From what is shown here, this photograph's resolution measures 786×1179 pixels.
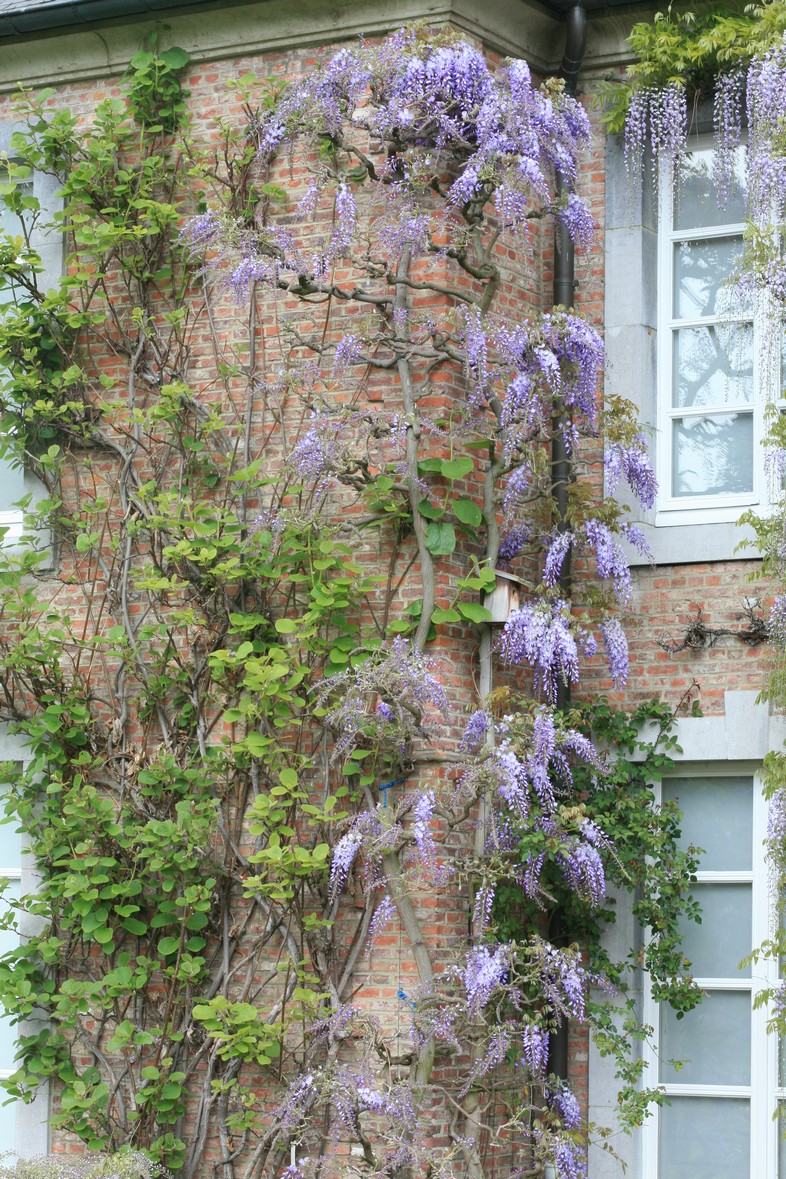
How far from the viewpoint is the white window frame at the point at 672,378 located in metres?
7.50

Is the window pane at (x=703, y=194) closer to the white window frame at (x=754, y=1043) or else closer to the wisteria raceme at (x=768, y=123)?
the wisteria raceme at (x=768, y=123)

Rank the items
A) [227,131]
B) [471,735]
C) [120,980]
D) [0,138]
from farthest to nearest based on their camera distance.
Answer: [0,138] → [227,131] → [120,980] → [471,735]

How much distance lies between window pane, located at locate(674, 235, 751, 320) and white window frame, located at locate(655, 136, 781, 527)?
26 millimetres

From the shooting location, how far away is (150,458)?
809 centimetres

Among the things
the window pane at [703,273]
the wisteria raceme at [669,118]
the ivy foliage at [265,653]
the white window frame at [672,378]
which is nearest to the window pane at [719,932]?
the ivy foliage at [265,653]

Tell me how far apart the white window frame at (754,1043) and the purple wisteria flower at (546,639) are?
74cm

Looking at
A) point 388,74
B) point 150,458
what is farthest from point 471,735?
point 388,74

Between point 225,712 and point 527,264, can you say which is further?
point 527,264

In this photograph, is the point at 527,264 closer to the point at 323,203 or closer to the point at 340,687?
the point at 323,203

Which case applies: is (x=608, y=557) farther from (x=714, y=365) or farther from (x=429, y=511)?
(x=714, y=365)

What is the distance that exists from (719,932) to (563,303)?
9.24 ft

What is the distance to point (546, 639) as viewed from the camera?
7125 mm

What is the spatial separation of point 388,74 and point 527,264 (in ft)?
3.81

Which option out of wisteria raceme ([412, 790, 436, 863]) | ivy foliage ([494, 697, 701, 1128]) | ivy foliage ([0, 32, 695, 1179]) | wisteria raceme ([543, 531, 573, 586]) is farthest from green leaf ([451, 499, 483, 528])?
wisteria raceme ([412, 790, 436, 863])
